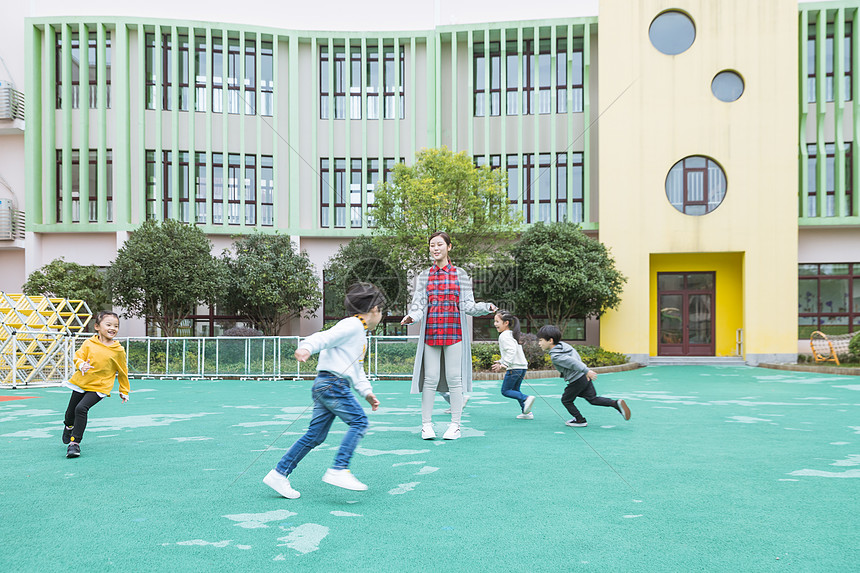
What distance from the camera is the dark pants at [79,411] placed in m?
5.50

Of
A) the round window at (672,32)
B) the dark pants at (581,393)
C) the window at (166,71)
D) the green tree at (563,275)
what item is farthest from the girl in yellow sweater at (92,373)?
the round window at (672,32)

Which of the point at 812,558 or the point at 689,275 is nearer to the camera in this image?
the point at 812,558

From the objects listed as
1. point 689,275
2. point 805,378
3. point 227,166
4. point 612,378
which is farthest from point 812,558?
point 227,166

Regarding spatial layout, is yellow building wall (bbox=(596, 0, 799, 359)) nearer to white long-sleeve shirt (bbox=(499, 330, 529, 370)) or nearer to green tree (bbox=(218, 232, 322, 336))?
green tree (bbox=(218, 232, 322, 336))

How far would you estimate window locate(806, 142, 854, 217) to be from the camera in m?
21.2

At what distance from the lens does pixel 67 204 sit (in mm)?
21703

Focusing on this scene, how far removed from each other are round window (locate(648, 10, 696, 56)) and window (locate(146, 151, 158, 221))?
1744cm

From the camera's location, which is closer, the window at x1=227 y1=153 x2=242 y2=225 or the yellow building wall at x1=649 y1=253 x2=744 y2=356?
the yellow building wall at x1=649 y1=253 x2=744 y2=356

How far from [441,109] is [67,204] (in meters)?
13.6

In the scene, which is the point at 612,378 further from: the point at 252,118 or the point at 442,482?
the point at 252,118

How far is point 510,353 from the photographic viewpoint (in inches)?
305

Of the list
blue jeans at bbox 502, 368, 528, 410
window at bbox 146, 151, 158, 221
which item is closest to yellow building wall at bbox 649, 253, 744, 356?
blue jeans at bbox 502, 368, 528, 410

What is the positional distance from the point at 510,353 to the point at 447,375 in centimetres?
168

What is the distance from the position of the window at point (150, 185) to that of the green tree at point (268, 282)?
3.75 m
